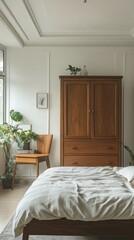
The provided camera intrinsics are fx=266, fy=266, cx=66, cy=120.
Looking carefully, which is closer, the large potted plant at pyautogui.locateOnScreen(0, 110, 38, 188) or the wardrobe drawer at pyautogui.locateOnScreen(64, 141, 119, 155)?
the wardrobe drawer at pyautogui.locateOnScreen(64, 141, 119, 155)

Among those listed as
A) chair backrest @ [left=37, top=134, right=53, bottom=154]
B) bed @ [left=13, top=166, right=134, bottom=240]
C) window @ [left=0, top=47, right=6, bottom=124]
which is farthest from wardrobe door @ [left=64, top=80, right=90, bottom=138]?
bed @ [left=13, top=166, right=134, bottom=240]

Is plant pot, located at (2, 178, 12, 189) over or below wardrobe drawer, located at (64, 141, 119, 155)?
below

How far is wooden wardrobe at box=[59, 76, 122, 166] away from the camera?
4.50m

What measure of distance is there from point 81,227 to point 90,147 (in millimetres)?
2340

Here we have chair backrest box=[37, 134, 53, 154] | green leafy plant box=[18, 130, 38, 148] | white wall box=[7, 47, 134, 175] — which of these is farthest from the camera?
white wall box=[7, 47, 134, 175]

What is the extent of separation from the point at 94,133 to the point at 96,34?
1724 millimetres

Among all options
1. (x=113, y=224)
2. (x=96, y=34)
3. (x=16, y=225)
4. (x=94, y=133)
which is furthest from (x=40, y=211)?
(x=96, y=34)

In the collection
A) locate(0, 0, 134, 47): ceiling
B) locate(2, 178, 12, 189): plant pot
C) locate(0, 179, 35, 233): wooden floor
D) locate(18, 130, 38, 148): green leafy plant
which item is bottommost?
locate(0, 179, 35, 233): wooden floor

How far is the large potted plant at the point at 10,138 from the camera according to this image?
473 centimetres

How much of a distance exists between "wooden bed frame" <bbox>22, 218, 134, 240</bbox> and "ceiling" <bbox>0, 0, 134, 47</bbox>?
2536 millimetres

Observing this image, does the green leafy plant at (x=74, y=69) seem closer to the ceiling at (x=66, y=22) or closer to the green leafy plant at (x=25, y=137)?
the ceiling at (x=66, y=22)

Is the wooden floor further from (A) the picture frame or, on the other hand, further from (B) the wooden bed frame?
(A) the picture frame

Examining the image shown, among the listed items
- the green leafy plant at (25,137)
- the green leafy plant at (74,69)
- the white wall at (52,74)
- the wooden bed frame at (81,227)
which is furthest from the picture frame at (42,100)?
the wooden bed frame at (81,227)

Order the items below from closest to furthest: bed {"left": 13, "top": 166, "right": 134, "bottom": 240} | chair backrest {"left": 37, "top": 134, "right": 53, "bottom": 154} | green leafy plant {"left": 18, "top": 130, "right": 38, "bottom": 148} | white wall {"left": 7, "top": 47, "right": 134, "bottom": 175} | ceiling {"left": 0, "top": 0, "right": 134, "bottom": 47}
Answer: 1. bed {"left": 13, "top": 166, "right": 134, "bottom": 240}
2. ceiling {"left": 0, "top": 0, "right": 134, "bottom": 47}
3. green leafy plant {"left": 18, "top": 130, "right": 38, "bottom": 148}
4. chair backrest {"left": 37, "top": 134, "right": 53, "bottom": 154}
5. white wall {"left": 7, "top": 47, "right": 134, "bottom": 175}
